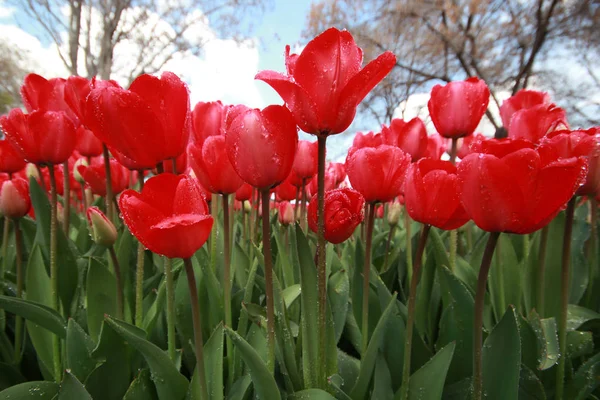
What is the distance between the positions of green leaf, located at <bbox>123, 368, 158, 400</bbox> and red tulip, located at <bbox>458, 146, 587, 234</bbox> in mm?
578

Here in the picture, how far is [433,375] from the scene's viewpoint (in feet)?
2.10

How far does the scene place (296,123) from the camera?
53 centimetres

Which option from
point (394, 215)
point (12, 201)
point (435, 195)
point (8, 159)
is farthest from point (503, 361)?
point (8, 159)

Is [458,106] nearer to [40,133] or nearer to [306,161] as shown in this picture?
[306,161]

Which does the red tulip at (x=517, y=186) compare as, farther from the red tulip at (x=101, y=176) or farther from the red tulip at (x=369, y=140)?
the red tulip at (x=101, y=176)

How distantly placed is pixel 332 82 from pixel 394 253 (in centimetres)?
100

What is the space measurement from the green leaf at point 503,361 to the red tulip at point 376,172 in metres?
0.27

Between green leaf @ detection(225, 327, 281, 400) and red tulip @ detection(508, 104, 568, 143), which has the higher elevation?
red tulip @ detection(508, 104, 568, 143)

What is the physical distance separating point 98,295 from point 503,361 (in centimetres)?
75

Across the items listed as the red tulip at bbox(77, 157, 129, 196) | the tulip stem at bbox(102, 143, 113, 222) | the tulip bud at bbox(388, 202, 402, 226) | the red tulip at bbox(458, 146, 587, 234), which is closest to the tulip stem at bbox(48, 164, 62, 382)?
the tulip stem at bbox(102, 143, 113, 222)

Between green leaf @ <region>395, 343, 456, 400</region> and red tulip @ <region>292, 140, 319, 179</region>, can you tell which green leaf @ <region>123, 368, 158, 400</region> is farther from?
red tulip @ <region>292, 140, 319, 179</region>

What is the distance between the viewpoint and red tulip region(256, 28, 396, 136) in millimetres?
514

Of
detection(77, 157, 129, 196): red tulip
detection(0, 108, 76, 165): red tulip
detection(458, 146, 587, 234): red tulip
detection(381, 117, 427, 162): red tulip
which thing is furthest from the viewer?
detection(77, 157, 129, 196): red tulip

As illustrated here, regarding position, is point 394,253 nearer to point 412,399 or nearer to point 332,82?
point 412,399
